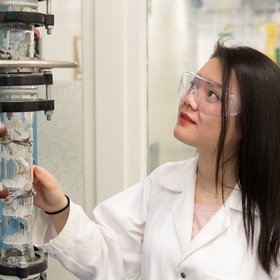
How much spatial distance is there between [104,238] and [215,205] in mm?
305

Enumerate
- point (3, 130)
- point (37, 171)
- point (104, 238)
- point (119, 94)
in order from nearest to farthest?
point (3, 130) → point (37, 171) → point (104, 238) → point (119, 94)

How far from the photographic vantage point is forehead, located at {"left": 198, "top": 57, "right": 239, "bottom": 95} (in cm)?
133

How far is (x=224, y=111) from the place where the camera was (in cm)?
131

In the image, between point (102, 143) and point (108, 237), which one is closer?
point (108, 237)

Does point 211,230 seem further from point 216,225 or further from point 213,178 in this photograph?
point 213,178

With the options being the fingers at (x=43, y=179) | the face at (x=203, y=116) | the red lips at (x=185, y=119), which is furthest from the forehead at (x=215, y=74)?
the fingers at (x=43, y=179)

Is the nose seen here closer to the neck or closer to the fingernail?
the neck

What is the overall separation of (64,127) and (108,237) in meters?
0.58

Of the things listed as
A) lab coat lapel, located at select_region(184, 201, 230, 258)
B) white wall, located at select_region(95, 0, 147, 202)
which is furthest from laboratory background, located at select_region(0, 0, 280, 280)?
lab coat lapel, located at select_region(184, 201, 230, 258)

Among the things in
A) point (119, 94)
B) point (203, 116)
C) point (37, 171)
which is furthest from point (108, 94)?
point (37, 171)

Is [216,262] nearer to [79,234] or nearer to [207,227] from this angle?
[207,227]

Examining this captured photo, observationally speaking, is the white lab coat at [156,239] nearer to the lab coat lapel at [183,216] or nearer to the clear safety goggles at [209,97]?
the lab coat lapel at [183,216]

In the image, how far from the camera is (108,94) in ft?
6.22

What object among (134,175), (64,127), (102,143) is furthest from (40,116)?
(134,175)
